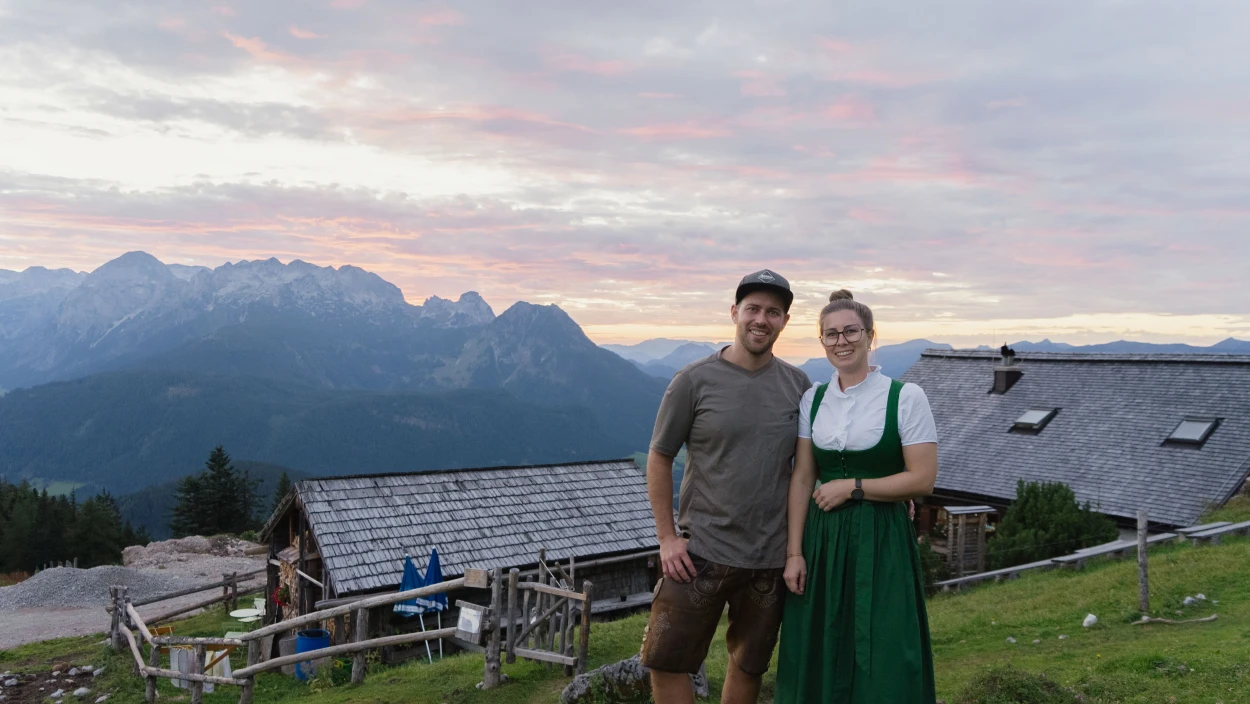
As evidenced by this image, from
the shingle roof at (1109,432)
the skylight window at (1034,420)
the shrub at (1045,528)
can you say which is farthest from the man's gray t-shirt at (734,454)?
the skylight window at (1034,420)

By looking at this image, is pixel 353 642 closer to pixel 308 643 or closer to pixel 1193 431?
pixel 308 643

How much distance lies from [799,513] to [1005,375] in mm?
23749

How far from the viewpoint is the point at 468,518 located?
688 inches

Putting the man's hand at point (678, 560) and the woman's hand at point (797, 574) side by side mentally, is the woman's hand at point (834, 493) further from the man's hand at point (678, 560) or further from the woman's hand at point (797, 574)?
the man's hand at point (678, 560)

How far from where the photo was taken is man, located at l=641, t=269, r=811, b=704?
405 cm

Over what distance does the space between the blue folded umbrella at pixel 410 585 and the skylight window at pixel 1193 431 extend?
59.8 feet

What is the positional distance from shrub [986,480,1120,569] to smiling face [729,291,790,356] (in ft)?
48.5

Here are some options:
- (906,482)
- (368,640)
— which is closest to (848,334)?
(906,482)

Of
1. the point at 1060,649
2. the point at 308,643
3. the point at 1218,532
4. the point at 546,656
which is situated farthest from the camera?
the point at 1218,532

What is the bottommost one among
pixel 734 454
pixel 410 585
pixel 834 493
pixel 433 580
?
pixel 410 585

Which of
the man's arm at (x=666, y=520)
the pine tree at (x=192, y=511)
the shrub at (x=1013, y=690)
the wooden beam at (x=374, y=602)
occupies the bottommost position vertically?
the pine tree at (x=192, y=511)

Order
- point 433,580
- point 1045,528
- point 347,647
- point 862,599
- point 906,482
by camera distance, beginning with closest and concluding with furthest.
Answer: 1. point 906,482
2. point 862,599
3. point 347,647
4. point 433,580
5. point 1045,528

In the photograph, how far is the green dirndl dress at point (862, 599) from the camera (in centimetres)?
392

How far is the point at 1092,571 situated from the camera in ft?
43.7
